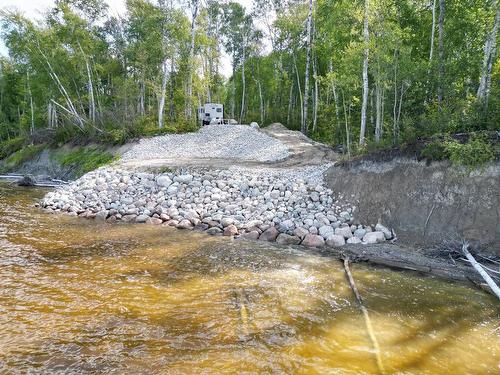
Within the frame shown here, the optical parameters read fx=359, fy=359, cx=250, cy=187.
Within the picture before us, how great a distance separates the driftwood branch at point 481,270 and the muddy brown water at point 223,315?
27cm

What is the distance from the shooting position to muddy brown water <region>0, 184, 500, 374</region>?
4684mm

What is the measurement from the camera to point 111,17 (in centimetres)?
3300

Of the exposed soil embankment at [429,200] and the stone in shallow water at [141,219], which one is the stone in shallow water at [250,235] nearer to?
the exposed soil embankment at [429,200]

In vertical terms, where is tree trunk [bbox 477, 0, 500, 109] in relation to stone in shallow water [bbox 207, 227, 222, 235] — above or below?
above

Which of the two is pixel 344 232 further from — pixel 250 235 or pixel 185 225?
pixel 185 225

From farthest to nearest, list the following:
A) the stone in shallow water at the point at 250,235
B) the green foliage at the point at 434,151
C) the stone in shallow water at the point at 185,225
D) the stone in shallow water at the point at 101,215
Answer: the stone in shallow water at the point at 101,215, the stone in shallow water at the point at 185,225, the stone in shallow water at the point at 250,235, the green foliage at the point at 434,151

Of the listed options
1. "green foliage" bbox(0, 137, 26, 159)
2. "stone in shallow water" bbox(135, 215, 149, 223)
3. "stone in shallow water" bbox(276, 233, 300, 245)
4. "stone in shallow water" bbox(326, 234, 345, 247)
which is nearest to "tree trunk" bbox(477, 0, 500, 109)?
"stone in shallow water" bbox(326, 234, 345, 247)

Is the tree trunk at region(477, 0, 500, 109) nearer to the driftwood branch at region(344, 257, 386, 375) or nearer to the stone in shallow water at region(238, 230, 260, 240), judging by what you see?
the driftwood branch at region(344, 257, 386, 375)

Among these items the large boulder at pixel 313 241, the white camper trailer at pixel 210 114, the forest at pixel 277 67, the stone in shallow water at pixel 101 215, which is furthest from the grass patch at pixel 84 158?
the large boulder at pixel 313 241

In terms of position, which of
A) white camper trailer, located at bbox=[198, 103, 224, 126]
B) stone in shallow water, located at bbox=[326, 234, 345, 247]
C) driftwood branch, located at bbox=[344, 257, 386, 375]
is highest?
white camper trailer, located at bbox=[198, 103, 224, 126]

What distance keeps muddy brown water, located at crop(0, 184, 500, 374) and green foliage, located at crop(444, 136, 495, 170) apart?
3491 mm

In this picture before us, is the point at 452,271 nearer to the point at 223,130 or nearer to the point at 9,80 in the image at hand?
the point at 223,130

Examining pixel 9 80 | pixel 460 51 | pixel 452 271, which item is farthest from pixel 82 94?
pixel 452 271

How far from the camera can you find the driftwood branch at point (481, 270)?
22.1 ft
